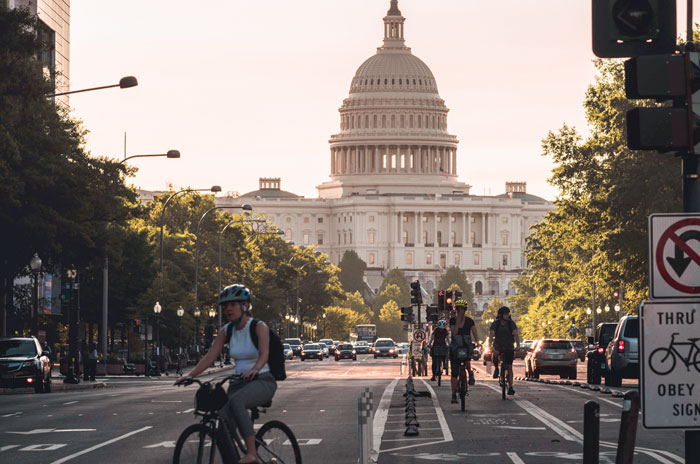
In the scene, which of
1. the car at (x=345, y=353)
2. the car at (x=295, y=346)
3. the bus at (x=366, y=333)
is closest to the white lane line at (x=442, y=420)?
the car at (x=345, y=353)

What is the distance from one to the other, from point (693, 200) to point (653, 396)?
5.20ft

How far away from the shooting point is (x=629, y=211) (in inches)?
2271

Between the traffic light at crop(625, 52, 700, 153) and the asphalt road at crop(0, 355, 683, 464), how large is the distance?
7.86 m

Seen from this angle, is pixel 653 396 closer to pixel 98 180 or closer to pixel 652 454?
pixel 652 454

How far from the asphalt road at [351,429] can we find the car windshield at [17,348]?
266 inches

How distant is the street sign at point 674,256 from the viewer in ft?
34.9

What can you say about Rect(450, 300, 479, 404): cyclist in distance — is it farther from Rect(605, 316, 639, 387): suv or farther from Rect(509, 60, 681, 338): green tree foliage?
Rect(509, 60, 681, 338): green tree foliage

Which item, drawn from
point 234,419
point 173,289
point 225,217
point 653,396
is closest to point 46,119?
point 173,289

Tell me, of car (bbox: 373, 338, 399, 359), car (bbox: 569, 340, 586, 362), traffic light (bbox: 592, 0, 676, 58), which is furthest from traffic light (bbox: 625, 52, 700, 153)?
car (bbox: 373, 338, 399, 359)

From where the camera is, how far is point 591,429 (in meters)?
10.7

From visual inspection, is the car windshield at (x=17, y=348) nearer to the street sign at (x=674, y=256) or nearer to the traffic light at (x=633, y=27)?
the traffic light at (x=633, y=27)

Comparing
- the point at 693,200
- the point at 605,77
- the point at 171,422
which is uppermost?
the point at 605,77

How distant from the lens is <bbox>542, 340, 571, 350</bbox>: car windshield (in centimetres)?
5616

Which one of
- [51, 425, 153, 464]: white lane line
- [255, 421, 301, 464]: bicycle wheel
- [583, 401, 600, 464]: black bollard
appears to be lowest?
[51, 425, 153, 464]: white lane line
